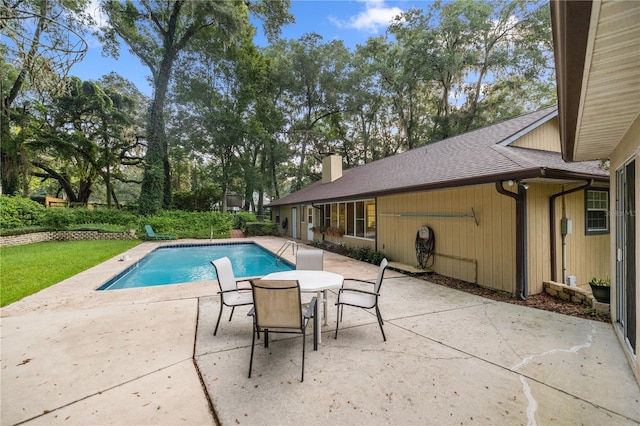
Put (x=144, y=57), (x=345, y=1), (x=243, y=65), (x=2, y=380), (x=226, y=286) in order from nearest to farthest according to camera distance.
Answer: (x=2, y=380), (x=226, y=286), (x=345, y=1), (x=144, y=57), (x=243, y=65)

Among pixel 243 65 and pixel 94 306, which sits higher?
pixel 243 65

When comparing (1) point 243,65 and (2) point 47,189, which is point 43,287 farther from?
(2) point 47,189

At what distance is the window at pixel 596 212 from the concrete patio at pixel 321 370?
323 centimetres

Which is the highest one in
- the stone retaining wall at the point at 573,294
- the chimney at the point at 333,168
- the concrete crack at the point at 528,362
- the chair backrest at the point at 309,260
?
the chimney at the point at 333,168

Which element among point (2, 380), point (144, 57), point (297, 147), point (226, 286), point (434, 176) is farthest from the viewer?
point (297, 147)

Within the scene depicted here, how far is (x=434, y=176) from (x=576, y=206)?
281 cm

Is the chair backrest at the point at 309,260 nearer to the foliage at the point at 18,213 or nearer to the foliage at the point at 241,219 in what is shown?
the foliage at the point at 18,213

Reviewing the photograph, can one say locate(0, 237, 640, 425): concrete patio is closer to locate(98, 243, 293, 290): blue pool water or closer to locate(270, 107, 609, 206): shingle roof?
locate(270, 107, 609, 206): shingle roof

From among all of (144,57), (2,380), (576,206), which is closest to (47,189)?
(144,57)

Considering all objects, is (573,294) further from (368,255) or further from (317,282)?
(368,255)

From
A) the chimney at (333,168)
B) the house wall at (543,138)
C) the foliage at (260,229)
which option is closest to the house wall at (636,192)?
the house wall at (543,138)

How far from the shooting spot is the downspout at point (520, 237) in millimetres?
4762

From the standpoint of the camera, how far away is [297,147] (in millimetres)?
24547

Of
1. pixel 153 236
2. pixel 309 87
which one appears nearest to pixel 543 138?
pixel 153 236
